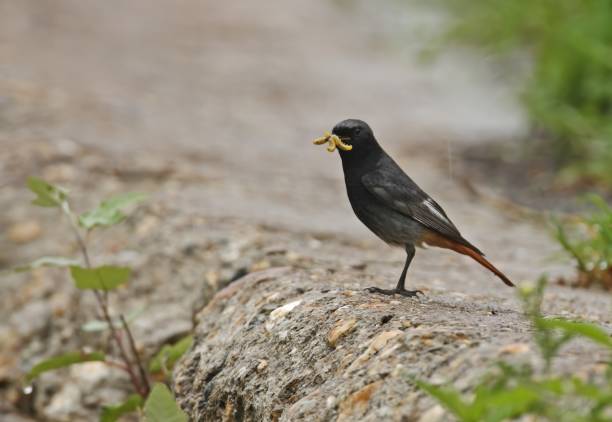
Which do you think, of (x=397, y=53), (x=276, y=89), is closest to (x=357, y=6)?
(x=397, y=53)

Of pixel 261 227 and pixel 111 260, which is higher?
pixel 261 227

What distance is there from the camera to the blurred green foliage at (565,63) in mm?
6605

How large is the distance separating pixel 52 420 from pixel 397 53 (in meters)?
9.07

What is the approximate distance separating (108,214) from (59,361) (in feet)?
1.83

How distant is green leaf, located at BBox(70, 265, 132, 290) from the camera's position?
314 centimetres

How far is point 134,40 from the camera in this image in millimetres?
10984

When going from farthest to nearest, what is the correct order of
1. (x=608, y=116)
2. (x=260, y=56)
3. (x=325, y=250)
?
(x=260, y=56) < (x=608, y=116) < (x=325, y=250)

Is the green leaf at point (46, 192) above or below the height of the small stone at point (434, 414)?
below

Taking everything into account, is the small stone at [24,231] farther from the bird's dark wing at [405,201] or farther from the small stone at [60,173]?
the bird's dark wing at [405,201]

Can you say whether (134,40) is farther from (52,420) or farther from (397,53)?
(52,420)

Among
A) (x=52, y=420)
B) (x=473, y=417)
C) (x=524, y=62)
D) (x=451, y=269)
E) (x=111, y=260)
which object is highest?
(x=524, y=62)

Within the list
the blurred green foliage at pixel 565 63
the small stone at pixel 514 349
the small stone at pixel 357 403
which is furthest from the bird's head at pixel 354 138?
the blurred green foliage at pixel 565 63

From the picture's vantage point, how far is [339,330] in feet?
8.39

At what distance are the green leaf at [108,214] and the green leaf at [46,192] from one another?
11cm
